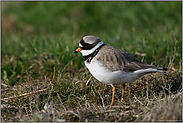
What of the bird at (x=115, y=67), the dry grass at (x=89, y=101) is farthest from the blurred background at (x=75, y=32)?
the bird at (x=115, y=67)

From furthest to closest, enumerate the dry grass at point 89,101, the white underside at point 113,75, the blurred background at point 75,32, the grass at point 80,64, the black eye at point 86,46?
1. the blurred background at point 75,32
2. the black eye at point 86,46
3. the white underside at point 113,75
4. the grass at point 80,64
5. the dry grass at point 89,101

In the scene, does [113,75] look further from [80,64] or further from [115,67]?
[80,64]

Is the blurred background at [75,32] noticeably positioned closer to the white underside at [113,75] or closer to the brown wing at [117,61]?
the brown wing at [117,61]

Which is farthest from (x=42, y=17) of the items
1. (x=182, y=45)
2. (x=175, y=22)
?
(x=182, y=45)

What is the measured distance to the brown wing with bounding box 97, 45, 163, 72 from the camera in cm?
387

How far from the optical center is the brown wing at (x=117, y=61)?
12.7 ft

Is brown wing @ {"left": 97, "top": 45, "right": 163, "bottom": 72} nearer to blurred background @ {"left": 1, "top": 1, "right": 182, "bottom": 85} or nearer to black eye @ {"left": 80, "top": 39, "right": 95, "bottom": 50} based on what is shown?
black eye @ {"left": 80, "top": 39, "right": 95, "bottom": 50}

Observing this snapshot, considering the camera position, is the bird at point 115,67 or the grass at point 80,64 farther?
the bird at point 115,67

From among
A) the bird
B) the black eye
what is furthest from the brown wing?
the black eye

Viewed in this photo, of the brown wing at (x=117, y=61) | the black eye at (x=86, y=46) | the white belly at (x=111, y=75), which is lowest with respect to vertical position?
the white belly at (x=111, y=75)

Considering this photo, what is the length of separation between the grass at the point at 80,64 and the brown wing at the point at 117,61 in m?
0.49

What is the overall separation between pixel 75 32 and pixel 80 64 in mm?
3549

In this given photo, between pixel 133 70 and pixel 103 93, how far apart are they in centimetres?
83

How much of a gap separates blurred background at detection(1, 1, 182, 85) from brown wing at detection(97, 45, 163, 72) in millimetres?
1248
